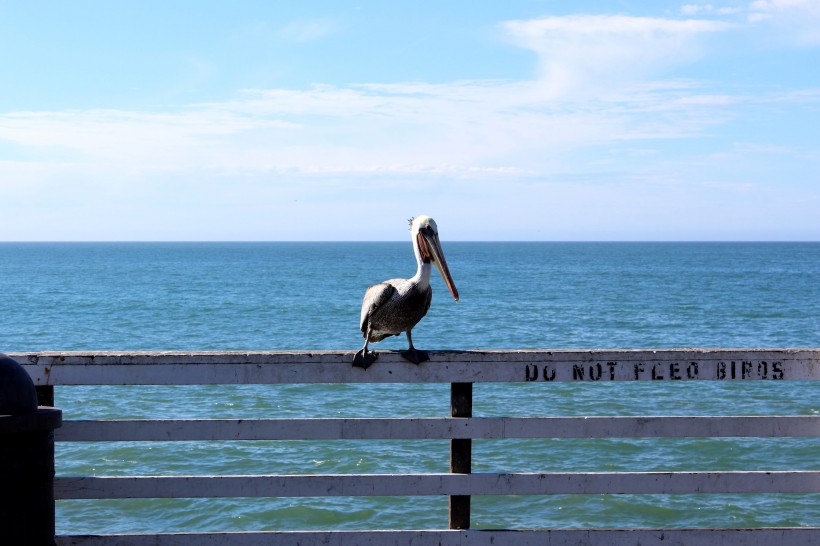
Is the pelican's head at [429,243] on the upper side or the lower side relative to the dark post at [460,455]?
upper

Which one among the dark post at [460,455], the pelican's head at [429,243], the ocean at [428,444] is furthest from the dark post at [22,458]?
the ocean at [428,444]

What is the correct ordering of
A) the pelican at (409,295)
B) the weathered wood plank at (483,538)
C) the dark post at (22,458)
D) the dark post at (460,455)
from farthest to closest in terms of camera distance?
the pelican at (409,295)
the dark post at (460,455)
the weathered wood plank at (483,538)
the dark post at (22,458)

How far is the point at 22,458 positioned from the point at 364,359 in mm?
1331

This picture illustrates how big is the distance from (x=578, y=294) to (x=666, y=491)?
57.4 metres

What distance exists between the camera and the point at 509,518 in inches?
360

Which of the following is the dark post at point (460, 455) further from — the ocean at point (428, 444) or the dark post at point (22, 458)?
the ocean at point (428, 444)

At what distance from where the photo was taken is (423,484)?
12.0 ft

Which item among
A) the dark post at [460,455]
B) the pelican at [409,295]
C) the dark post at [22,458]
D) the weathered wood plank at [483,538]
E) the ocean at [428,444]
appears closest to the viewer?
the dark post at [22,458]

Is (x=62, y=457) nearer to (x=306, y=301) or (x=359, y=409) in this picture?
(x=359, y=409)

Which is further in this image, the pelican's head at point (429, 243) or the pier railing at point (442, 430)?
the pelican's head at point (429, 243)

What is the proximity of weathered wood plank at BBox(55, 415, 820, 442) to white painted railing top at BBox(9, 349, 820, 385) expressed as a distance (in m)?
0.17

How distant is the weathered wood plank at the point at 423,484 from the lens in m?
3.62

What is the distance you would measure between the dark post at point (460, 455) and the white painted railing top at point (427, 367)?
85 mm

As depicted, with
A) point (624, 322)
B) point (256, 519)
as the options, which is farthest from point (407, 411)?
point (624, 322)
